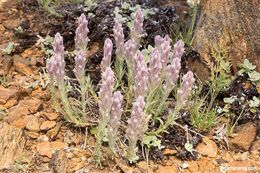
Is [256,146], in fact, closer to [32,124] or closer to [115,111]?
[115,111]

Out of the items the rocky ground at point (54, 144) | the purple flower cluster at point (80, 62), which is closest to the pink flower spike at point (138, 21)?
the purple flower cluster at point (80, 62)

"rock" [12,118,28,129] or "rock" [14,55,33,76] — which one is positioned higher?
"rock" [14,55,33,76]

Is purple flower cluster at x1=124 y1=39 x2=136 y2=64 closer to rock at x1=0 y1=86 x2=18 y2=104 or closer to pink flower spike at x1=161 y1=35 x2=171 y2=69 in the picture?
pink flower spike at x1=161 y1=35 x2=171 y2=69

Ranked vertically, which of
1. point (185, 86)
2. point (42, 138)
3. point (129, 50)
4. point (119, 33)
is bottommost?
point (42, 138)

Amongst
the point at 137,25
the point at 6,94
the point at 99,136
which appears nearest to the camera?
the point at 99,136

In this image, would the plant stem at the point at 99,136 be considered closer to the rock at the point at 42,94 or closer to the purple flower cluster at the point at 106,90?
the purple flower cluster at the point at 106,90

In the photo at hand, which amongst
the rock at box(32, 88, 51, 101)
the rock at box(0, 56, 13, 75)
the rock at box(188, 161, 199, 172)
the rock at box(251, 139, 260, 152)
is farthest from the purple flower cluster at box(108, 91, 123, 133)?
the rock at box(0, 56, 13, 75)

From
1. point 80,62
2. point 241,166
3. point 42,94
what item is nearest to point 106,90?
point 80,62
